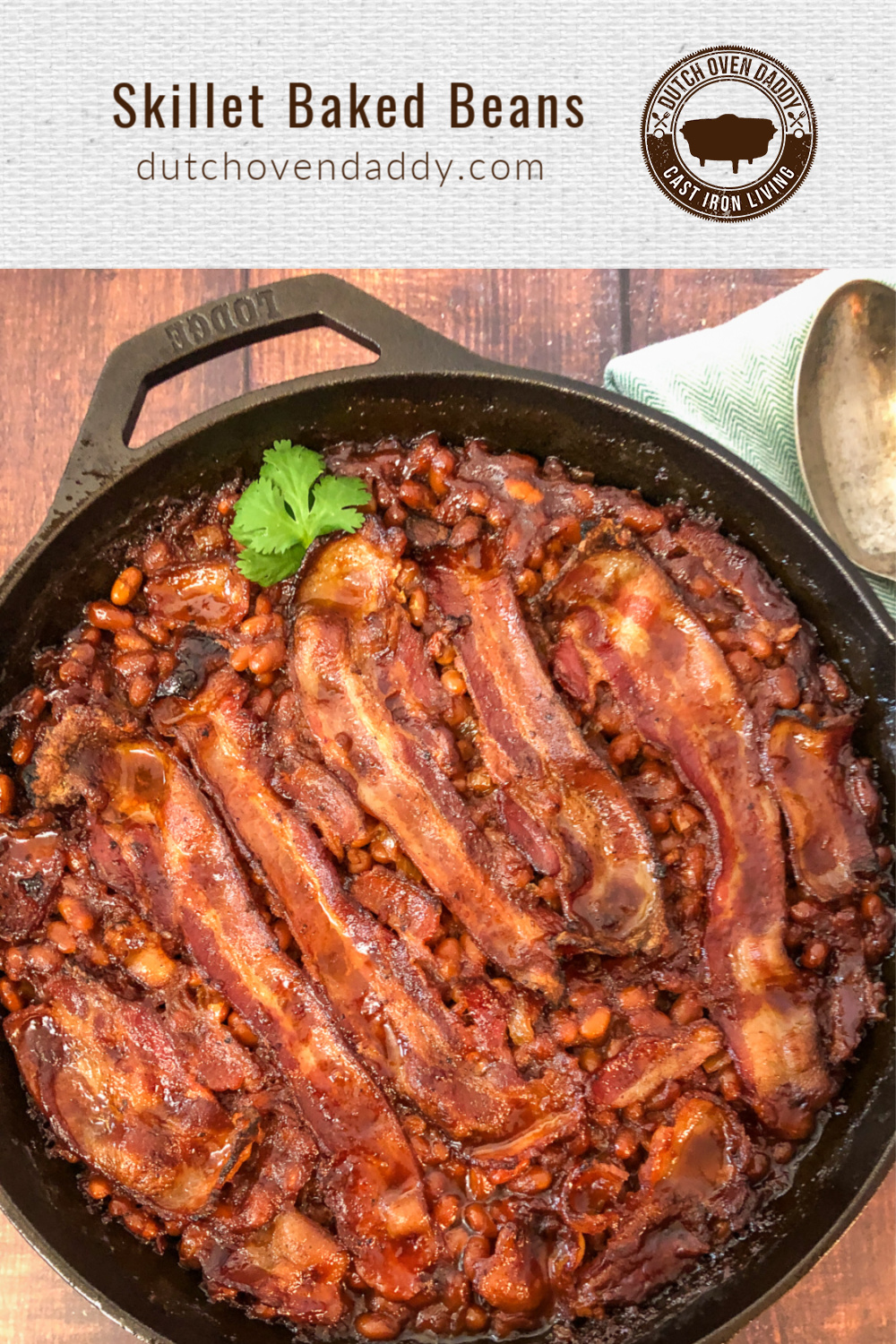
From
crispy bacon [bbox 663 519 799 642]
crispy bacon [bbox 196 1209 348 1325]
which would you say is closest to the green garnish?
crispy bacon [bbox 663 519 799 642]

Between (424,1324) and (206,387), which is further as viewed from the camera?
(206,387)

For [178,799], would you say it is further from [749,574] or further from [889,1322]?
[889,1322]

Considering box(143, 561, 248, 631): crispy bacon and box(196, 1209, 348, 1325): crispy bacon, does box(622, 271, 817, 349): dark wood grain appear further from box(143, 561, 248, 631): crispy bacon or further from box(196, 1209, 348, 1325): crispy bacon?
box(196, 1209, 348, 1325): crispy bacon

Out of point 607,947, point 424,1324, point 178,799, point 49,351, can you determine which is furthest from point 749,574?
point 49,351

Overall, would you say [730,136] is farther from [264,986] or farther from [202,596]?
[264,986]

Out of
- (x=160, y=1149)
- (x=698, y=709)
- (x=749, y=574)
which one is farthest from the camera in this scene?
(x=749, y=574)

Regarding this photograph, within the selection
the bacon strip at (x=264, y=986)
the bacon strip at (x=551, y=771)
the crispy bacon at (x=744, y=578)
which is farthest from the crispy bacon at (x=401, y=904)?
the crispy bacon at (x=744, y=578)
